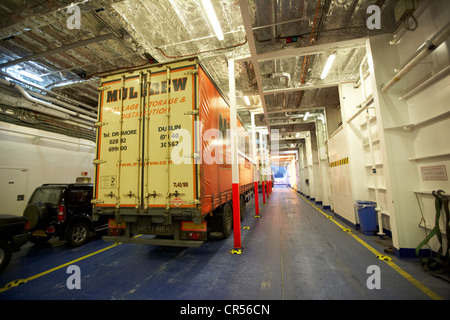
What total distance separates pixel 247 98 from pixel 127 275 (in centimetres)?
644

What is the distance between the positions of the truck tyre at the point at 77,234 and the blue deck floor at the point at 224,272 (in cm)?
23

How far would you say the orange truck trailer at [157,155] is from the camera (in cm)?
312

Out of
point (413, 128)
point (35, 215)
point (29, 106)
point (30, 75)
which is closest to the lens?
point (413, 128)

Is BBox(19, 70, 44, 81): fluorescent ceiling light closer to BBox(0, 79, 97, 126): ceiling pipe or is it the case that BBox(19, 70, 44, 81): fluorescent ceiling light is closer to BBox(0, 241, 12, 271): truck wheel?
BBox(0, 79, 97, 126): ceiling pipe

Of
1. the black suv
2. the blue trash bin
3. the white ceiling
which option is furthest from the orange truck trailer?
the blue trash bin

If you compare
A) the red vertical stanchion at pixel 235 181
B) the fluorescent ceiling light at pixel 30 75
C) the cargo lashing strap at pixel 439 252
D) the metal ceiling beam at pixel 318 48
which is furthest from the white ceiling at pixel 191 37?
the cargo lashing strap at pixel 439 252

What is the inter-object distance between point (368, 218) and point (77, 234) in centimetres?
774

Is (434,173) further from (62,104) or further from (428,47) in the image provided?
(62,104)

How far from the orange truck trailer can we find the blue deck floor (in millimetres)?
584

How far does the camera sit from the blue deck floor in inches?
95.4

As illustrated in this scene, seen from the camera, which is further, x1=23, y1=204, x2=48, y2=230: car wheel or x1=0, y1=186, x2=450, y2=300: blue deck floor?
x1=23, y1=204, x2=48, y2=230: car wheel

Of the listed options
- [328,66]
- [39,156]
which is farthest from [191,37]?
[39,156]

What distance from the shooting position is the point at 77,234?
457cm
